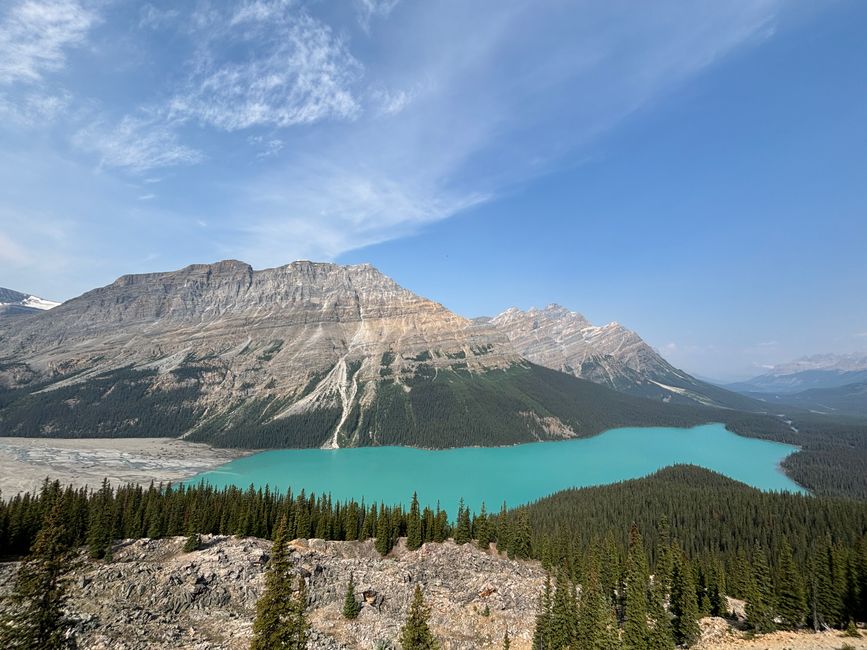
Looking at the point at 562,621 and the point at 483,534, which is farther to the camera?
the point at 483,534

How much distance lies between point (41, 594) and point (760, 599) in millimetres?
66082

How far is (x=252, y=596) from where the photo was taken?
135ft

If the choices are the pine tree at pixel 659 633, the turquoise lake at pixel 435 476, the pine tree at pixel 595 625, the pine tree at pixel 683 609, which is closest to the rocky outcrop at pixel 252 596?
the pine tree at pixel 595 625

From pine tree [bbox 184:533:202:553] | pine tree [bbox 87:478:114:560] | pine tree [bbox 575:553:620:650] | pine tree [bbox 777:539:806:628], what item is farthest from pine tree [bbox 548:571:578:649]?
pine tree [bbox 87:478:114:560]

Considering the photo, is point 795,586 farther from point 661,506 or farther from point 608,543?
point 661,506

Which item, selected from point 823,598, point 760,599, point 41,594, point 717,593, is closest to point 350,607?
point 41,594

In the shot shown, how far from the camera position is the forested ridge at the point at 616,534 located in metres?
48.4

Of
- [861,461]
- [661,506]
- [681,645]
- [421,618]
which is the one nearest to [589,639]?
[681,645]

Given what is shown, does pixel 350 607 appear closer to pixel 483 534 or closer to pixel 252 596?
pixel 252 596

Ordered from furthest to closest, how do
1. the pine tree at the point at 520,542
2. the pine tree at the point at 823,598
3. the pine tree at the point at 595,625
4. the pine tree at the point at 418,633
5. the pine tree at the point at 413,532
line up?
the pine tree at the point at 520,542, the pine tree at the point at 413,532, the pine tree at the point at 823,598, the pine tree at the point at 595,625, the pine tree at the point at 418,633

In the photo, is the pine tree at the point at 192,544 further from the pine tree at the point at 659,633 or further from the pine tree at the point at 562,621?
the pine tree at the point at 659,633

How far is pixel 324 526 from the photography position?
66.7m

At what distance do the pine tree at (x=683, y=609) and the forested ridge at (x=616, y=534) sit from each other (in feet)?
0.43

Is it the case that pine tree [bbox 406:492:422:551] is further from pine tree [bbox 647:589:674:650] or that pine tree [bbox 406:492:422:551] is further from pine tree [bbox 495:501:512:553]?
pine tree [bbox 647:589:674:650]
